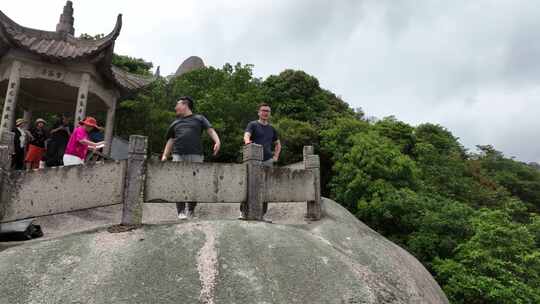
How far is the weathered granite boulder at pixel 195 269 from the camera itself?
13.5 feet

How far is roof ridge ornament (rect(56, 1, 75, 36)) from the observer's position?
37.1ft

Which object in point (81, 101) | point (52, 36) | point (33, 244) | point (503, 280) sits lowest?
point (503, 280)

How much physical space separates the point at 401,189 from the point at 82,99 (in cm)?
1246

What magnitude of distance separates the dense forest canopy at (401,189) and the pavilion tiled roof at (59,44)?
352 centimetres

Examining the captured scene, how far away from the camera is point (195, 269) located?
4484 mm

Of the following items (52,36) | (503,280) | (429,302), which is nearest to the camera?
(429,302)

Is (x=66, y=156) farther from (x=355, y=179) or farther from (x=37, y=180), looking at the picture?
(x=355, y=179)

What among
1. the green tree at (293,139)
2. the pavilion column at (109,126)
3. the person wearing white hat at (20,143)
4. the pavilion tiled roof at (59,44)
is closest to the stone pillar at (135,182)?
the person wearing white hat at (20,143)

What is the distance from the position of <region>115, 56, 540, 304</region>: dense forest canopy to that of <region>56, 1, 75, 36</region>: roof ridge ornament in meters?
3.33

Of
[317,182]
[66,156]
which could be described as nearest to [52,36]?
[66,156]

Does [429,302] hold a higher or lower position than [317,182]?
lower

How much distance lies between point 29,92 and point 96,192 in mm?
9136

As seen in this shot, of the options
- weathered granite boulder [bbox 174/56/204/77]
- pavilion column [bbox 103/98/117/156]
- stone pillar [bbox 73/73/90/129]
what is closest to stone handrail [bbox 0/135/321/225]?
stone pillar [bbox 73/73/90/129]

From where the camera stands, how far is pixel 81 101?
32.7 ft
